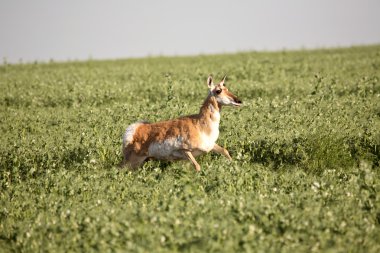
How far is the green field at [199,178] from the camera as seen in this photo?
27.8 feet

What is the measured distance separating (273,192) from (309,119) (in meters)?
5.52

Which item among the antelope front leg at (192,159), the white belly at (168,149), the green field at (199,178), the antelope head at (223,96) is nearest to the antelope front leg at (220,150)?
the green field at (199,178)

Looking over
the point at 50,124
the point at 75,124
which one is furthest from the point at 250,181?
the point at 50,124

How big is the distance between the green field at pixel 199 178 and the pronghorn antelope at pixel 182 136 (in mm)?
379

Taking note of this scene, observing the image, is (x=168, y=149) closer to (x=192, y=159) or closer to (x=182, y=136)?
(x=182, y=136)

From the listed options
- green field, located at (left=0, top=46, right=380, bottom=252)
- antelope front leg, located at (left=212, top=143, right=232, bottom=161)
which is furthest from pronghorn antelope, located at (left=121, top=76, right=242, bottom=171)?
green field, located at (left=0, top=46, right=380, bottom=252)

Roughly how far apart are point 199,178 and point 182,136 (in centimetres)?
129

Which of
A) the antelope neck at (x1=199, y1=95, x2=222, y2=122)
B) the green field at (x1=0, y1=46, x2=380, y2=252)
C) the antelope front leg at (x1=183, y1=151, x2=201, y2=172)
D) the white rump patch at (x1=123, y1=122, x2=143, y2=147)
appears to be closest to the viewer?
the green field at (x1=0, y1=46, x2=380, y2=252)

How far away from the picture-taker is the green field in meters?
8.48

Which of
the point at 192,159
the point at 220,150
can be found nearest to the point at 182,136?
the point at 192,159

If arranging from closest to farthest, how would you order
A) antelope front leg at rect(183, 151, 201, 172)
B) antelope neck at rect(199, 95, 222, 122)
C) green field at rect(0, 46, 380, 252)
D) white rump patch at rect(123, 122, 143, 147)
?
green field at rect(0, 46, 380, 252)
antelope front leg at rect(183, 151, 201, 172)
antelope neck at rect(199, 95, 222, 122)
white rump patch at rect(123, 122, 143, 147)

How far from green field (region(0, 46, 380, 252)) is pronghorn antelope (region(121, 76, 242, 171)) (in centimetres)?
38

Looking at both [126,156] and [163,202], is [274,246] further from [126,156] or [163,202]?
[126,156]

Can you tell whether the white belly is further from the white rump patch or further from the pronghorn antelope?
the white rump patch
